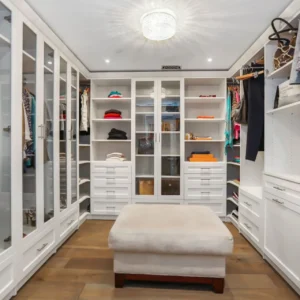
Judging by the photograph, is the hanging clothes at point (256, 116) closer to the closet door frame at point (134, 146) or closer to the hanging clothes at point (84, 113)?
the closet door frame at point (134, 146)

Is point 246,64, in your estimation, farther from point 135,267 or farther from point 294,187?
point 135,267

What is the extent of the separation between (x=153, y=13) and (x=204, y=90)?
2.14 m

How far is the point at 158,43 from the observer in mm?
2584

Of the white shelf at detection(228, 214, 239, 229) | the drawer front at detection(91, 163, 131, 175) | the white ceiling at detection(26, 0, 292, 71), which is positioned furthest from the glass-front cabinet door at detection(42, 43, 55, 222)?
the white shelf at detection(228, 214, 239, 229)

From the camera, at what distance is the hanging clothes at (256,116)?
2.51 metres

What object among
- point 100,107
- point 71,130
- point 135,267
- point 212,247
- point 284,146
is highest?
point 100,107

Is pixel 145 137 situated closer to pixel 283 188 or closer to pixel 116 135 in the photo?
pixel 116 135

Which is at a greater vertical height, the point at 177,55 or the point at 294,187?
the point at 177,55

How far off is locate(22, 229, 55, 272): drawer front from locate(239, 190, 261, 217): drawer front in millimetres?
2215

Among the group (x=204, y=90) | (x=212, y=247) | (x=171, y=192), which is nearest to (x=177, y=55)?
(x=204, y=90)

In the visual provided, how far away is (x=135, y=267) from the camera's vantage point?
5.94 ft

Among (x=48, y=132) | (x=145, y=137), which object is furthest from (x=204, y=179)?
(x=48, y=132)

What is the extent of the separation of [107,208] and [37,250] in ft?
5.11

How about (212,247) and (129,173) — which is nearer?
(212,247)
